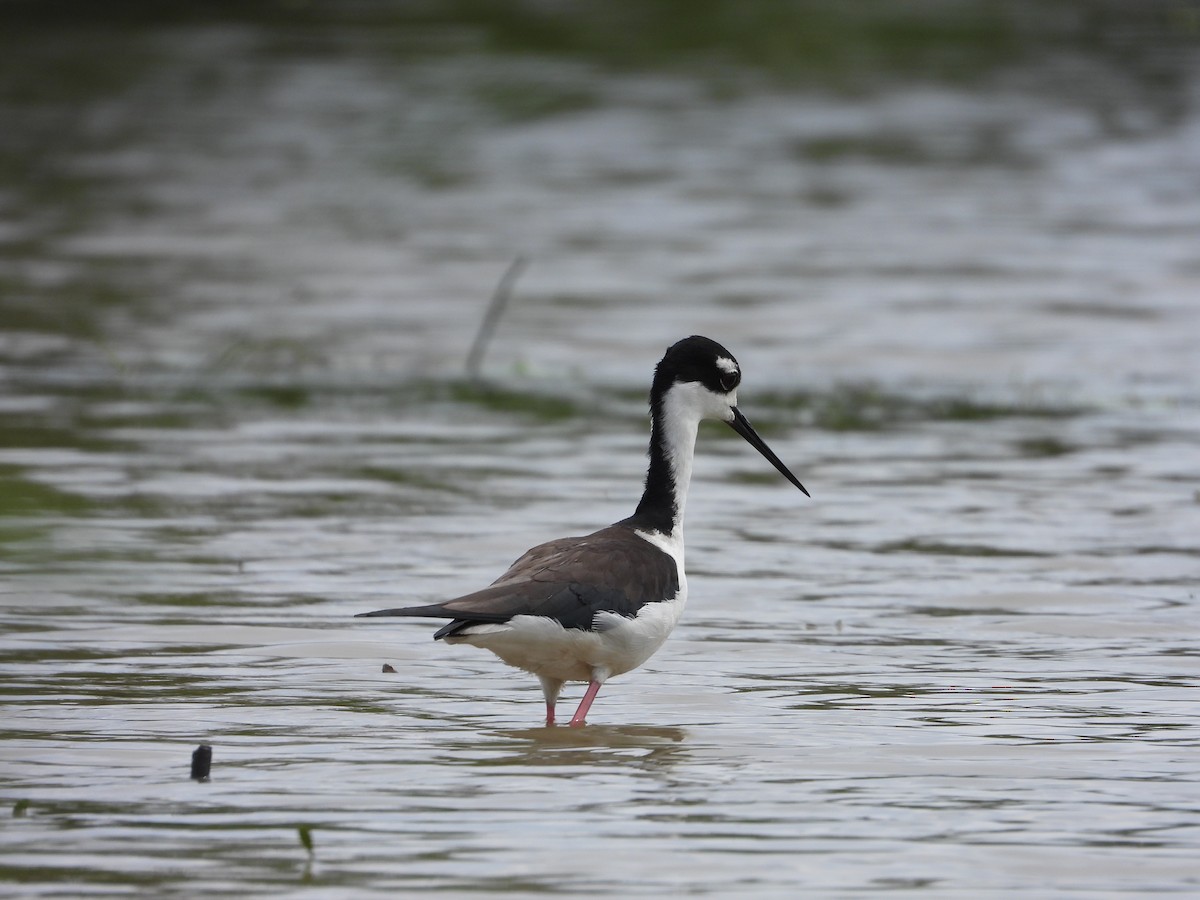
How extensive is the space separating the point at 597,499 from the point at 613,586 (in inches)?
203

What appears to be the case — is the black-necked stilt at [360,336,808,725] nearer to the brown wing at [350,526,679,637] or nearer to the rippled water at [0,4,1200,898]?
the brown wing at [350,526,679,637]

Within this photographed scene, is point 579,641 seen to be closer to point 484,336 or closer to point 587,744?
point 587,744

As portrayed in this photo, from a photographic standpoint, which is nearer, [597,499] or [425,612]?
[425,612]

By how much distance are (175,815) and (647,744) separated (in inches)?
81.8

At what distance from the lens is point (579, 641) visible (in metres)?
8.27

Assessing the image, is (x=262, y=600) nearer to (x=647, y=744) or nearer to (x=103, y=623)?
(x=103, y=623)

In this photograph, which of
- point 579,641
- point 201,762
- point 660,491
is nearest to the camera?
point 201,762

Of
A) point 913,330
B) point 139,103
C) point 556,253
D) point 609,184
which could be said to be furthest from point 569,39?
point 913,330

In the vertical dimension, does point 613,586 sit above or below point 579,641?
above

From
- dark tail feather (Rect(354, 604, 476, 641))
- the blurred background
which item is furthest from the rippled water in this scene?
dark tail feather (Rect(354, 604, 476, 641))

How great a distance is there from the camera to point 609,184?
3077cm

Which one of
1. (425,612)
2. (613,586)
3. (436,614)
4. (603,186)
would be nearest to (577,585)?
(613,586)

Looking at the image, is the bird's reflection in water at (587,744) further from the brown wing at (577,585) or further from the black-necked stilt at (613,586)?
the brown wing at (577,585)

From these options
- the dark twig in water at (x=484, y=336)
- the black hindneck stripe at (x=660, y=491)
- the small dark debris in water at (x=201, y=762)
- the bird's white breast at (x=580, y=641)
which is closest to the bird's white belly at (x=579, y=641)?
the bird's white breast at (x=580, y=641)
